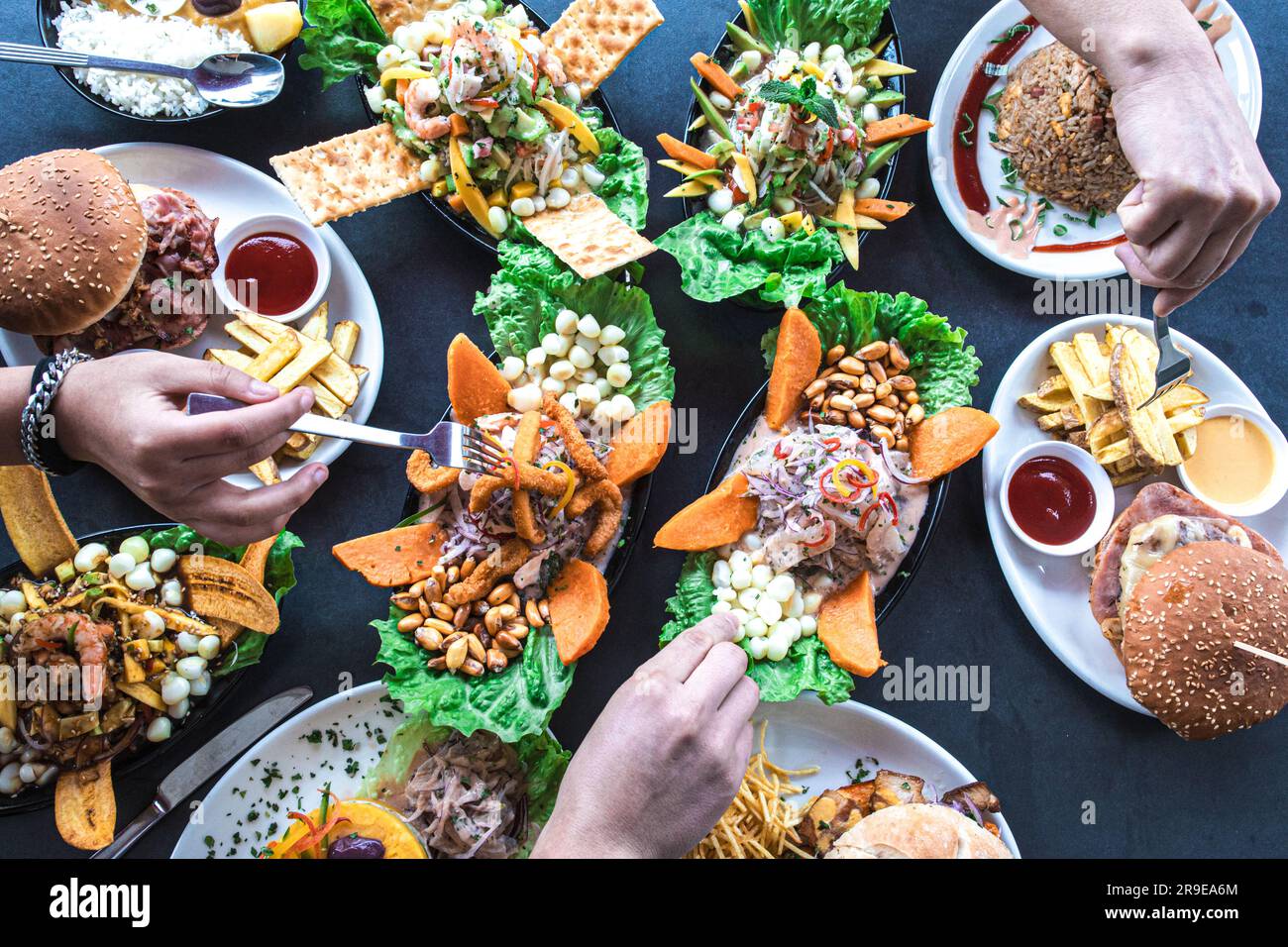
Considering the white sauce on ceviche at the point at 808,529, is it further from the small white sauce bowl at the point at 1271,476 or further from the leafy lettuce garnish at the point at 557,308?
the small white sauce bowl at the point at 1271,476

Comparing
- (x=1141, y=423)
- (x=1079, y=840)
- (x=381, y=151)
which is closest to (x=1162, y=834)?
(x=1079, y=840)

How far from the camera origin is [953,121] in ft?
10.7

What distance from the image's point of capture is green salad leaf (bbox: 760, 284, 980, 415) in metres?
2.98

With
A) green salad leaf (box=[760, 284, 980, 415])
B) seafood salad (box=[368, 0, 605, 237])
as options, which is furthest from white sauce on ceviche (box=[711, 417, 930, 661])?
seafood salad (box=[368, 0, 605, 237])

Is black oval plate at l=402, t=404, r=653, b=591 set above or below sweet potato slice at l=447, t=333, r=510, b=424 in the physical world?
below

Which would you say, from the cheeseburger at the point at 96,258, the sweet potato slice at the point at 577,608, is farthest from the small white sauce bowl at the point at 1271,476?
the cheeseburger at the point at 96,258

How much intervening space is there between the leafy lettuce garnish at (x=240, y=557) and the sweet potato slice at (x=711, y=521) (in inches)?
48.7

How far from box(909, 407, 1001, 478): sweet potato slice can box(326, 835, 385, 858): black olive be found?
2097mm

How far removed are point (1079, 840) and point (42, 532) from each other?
12.3ft

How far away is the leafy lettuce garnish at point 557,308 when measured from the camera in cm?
297

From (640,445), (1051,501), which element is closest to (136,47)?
(640,445)

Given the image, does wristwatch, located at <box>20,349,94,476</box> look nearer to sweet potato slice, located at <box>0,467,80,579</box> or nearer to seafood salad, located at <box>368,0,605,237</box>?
sweet potato slice, located at <box>0,467,80,579</box>

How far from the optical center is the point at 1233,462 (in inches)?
125

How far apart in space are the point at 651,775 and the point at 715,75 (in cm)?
237
